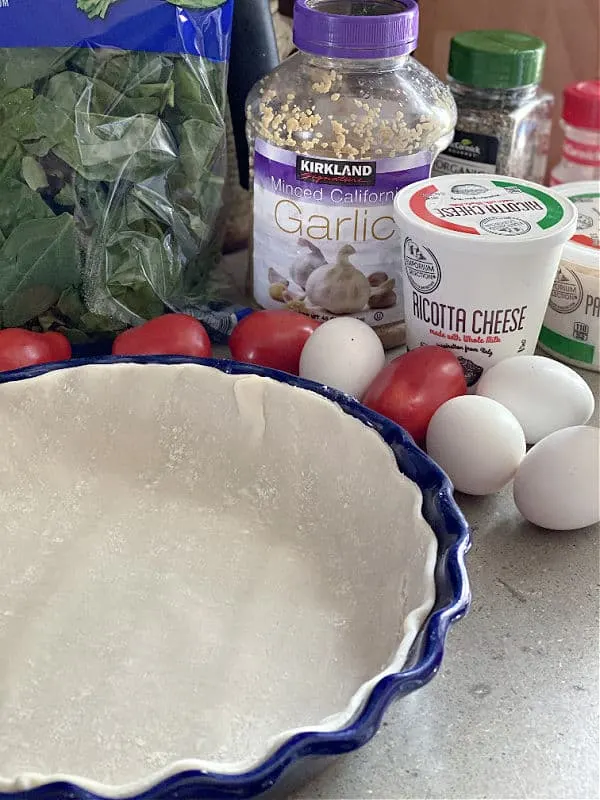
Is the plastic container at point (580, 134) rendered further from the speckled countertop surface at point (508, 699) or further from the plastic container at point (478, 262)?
the speckled countertop surface at point (508, 699)

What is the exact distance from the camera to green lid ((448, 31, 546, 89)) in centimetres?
93

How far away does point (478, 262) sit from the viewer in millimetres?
747

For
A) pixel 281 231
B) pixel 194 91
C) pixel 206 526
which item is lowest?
pixel 206 526

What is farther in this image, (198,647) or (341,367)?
(341,367)

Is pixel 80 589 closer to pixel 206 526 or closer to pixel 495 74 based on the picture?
pixel 206 526

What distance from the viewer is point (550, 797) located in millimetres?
527

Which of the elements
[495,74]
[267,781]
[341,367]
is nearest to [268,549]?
[341,367]

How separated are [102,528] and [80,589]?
0.06 m

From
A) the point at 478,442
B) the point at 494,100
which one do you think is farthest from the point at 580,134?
the point at 478,442

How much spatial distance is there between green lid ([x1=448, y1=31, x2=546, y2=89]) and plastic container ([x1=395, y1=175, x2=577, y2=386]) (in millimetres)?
167

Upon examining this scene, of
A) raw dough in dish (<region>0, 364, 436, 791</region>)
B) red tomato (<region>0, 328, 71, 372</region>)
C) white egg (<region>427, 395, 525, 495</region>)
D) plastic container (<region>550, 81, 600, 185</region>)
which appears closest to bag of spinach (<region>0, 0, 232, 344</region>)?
red tomato (<region>0, 328, 71, 372</region>)

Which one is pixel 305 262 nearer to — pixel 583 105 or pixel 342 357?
pixel 342 357

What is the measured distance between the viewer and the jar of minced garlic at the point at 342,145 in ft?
2.60

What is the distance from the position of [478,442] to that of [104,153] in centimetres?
38
